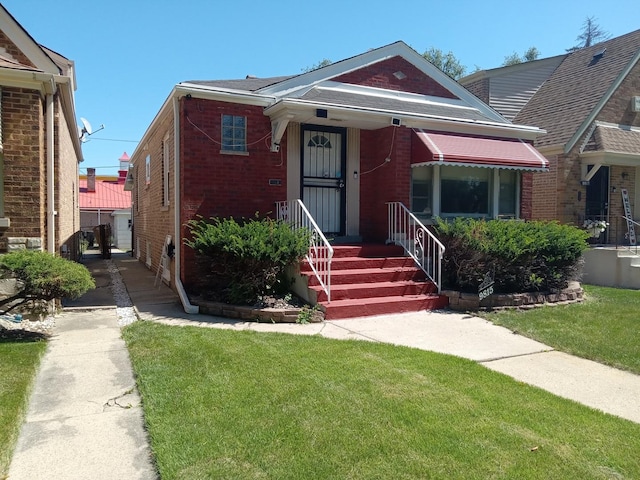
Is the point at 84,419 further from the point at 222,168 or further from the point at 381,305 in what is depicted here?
the point at 222,168

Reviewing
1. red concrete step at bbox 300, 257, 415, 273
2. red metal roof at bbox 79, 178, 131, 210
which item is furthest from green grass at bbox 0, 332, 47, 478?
red metal roof at bbox 79, 178, 131, 210

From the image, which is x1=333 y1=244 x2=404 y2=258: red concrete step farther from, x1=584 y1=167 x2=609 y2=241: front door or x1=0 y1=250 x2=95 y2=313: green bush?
x1=584 y1=167 x2=609 y2=241: front door

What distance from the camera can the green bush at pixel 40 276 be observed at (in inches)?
223

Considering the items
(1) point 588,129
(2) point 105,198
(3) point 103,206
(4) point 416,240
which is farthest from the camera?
(2) point 105,198

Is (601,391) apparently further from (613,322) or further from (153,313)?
(153,313)

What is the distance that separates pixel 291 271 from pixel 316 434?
4.91m

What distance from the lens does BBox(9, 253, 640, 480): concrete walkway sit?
124 inches

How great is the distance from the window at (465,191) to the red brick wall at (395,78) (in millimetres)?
2071

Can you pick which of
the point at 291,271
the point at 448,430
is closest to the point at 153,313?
the point at 291,271

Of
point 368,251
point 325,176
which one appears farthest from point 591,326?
point 325,176

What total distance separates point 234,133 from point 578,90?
11.4 metres

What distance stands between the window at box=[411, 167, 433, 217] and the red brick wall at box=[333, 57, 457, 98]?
6.89 feet

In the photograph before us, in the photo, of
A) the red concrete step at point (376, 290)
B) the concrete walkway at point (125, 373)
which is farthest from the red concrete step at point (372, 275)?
the concrete walkway at point (125, 373)

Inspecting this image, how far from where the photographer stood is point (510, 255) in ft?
26.1
